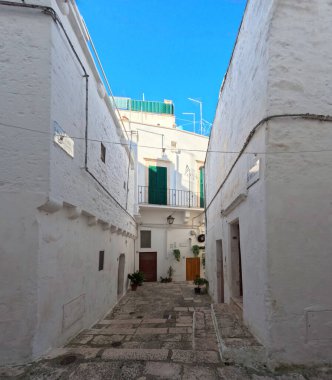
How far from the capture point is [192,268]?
1664 centimetres

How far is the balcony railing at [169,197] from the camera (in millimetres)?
16016

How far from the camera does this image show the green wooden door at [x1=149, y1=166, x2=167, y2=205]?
1617cm

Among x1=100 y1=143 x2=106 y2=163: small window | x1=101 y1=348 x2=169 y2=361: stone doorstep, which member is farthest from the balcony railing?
x1=101 y1=348 x2=169 y2=361: stone doorstep

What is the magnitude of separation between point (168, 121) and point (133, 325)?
13568 millimetres

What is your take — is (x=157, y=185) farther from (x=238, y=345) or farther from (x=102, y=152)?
(x=238, y=345)

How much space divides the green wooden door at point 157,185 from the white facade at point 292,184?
467 inches

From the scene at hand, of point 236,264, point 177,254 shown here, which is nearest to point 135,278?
point 177,254

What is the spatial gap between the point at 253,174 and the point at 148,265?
41.8 feet

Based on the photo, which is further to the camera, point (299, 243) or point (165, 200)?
point (165, 200)

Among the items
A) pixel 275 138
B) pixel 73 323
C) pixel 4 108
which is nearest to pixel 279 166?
pixel 275 138

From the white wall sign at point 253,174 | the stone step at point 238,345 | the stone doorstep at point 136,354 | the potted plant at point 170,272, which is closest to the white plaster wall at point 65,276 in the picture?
the stone doorstep at point 136,354

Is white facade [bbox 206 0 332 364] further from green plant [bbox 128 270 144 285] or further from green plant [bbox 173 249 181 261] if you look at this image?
green plant [bbox 173 249 181 261]

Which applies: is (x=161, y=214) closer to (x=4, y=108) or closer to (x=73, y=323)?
(x=73, y=323)

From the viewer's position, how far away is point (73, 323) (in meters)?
4.89
